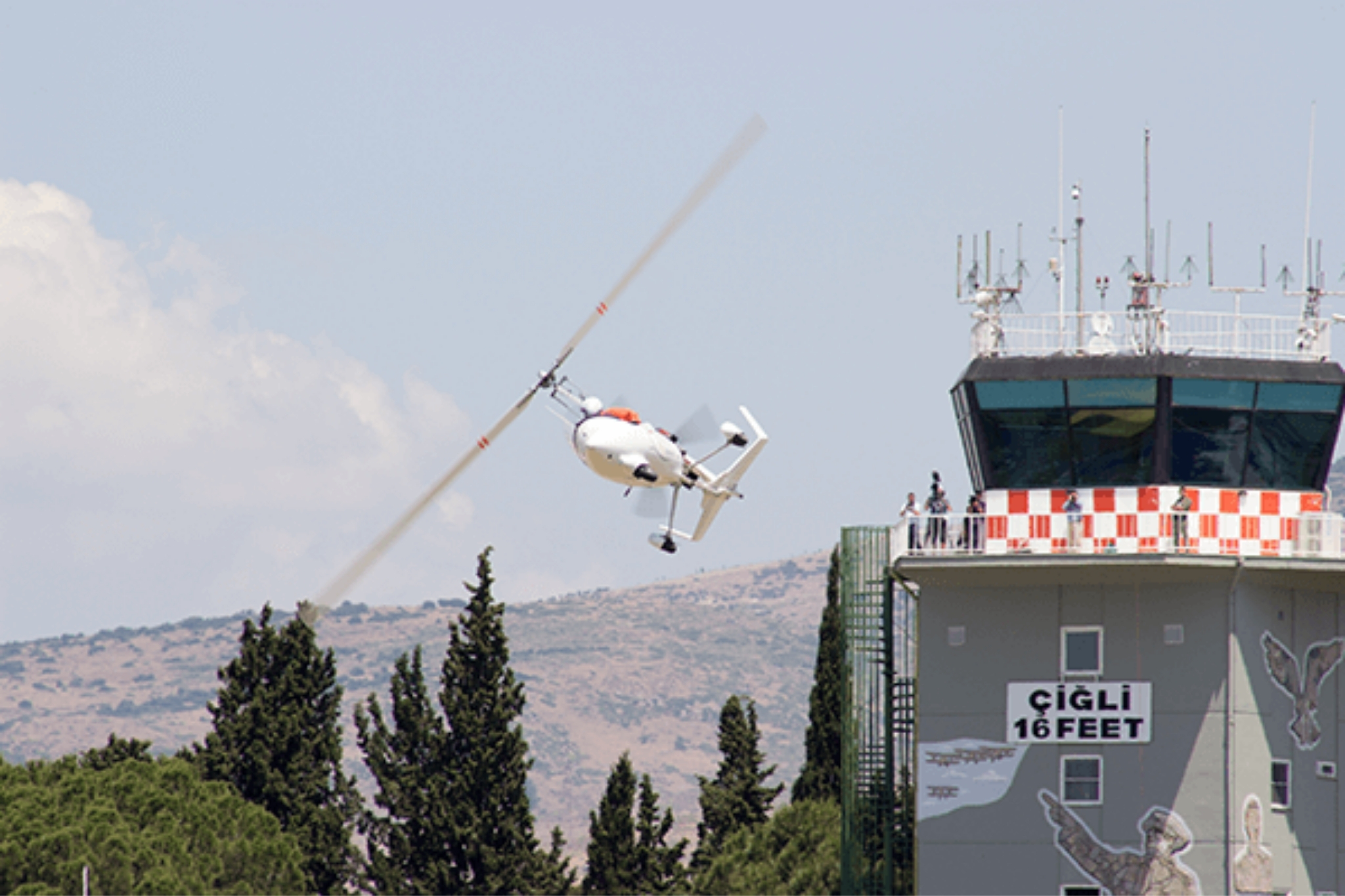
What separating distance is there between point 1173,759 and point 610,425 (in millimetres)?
15640

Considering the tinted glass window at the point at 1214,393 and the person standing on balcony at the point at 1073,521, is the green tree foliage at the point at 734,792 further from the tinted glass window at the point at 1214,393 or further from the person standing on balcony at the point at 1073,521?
the tinted glass window at the point at 1214,393

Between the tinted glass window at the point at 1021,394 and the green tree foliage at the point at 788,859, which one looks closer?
the tinted glass window at the point at 1021,394

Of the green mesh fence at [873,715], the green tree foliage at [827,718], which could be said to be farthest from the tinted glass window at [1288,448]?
the green tree foliage at [827,718]

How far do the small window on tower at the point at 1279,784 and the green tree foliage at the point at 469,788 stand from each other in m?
33.5

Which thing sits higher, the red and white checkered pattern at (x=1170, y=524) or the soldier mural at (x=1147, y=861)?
the red and white checkered pattern at (x=1170, y=524)

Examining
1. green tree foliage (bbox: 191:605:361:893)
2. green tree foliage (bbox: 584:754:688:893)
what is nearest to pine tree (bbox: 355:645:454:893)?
green tree foliage (bbox: 191:605:361:893)

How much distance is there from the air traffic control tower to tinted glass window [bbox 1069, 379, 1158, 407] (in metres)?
0.07

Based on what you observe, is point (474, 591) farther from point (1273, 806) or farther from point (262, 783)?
point (1273, 806)

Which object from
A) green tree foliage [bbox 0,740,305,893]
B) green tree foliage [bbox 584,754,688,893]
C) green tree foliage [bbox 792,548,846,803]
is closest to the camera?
green tree foliage [bbox 0,740,305,893]

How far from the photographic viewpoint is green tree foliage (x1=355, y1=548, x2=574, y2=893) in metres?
82.6

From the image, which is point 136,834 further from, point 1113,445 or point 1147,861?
point 1113,445

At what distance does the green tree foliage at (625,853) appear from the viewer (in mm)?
88000

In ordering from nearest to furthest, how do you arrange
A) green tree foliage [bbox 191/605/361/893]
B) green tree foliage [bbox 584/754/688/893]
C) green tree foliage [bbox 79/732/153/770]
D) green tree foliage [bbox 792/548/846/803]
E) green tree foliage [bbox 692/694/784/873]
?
green tree foliage [bbox 792/548/846/803]
green tree foliage [bbox 191/605/361/893]
green tree foliage [bbox 584/754/688/893]
green tree foliage [bbox 79/732/153/770]
green tree foliage [bbox 692/694/784/873]

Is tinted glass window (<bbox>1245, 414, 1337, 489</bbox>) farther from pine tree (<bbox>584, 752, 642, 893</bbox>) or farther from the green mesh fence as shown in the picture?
pine tree (<bbox>584, 752, 642, 893</bbox>)
